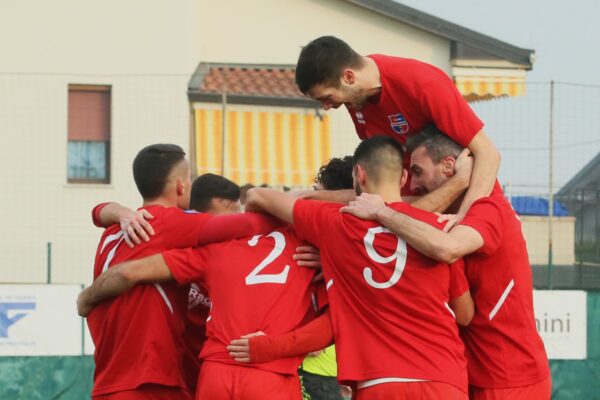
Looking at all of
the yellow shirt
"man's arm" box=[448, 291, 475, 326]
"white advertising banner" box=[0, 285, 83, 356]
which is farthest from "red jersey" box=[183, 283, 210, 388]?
"white advertising banner" box=[0, 285, 83, 356]

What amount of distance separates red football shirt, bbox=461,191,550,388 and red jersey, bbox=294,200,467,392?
12.9 inches

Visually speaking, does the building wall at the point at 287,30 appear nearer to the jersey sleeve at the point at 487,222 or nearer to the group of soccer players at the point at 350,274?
the group of soccer players at the point at 350,274

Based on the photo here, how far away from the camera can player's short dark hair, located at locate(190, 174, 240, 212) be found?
613cm

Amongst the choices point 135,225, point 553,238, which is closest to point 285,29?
point 553,238

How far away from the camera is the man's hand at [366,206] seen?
16.1 ft

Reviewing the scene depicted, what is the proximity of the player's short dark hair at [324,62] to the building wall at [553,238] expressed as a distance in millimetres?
7738

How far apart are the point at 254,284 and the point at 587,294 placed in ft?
23.5

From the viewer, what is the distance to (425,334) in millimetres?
4844

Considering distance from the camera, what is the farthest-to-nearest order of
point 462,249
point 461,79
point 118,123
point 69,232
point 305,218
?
point 461,79 → point 118,123 → point 69,232 → point 305,218 → point 462,249

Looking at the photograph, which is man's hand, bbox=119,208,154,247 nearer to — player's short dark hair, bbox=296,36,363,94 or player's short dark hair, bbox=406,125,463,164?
player's short dark hair, bbox=296,36,363,94

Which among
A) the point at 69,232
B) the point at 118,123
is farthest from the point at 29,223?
the point at 118,123

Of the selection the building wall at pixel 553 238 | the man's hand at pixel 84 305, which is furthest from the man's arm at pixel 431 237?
the building wall at pixel 553 238

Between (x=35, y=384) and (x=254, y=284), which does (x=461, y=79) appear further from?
(x=254, y=284)

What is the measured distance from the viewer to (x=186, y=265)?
5.33 metres
